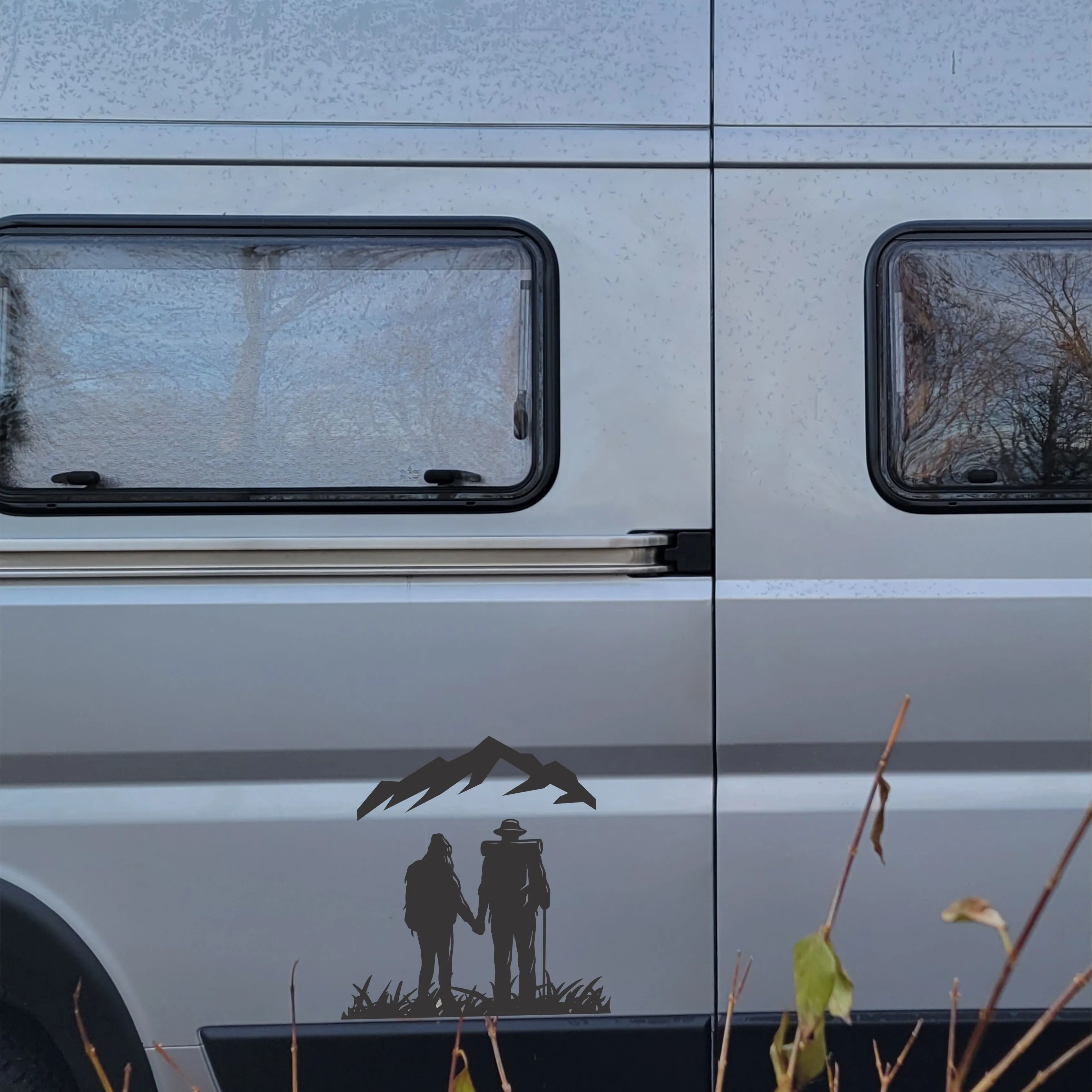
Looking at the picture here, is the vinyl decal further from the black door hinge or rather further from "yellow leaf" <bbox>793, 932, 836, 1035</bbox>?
"yellow leaf" <bbox>793, 932, 836, 1035</bbox>

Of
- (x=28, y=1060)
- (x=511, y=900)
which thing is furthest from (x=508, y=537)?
(x=28, y=1060)

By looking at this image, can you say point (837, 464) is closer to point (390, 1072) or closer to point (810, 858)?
point (810, 858)

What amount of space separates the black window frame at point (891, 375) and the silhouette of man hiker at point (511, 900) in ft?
3.22

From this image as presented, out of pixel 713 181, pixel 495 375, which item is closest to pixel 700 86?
pixel 713 181

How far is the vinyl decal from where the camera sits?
182 cm

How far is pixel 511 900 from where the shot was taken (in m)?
1.84

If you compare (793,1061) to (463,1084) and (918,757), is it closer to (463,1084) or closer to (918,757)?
(463,1084)

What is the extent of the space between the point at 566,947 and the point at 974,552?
111cm

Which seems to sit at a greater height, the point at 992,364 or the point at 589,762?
the point at 992,364

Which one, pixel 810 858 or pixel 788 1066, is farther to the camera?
Result: pixel 810 858

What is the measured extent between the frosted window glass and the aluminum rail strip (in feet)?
0.38

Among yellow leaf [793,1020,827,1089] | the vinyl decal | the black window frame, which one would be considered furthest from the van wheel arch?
the black window frame

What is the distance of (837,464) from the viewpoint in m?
1.85

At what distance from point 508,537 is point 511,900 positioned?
701 millimetres
